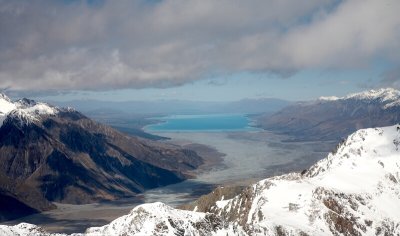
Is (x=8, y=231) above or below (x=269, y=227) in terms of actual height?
above

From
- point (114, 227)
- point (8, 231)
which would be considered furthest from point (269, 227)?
point (8, 231)

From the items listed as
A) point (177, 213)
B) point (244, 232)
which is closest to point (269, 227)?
point (244, 232)

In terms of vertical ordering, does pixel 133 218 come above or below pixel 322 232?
above

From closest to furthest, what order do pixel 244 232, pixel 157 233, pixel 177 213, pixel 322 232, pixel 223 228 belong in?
1. pixel 157 233
2. pixel 177 213
3. pixel 223 228
4. pixel 244 232
5. pixel 322 232

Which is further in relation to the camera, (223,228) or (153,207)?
(223,228)

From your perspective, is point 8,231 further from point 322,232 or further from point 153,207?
point 322,232

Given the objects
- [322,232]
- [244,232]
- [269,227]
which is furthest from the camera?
[322,232]

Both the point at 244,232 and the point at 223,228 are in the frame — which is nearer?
the point at 223,228

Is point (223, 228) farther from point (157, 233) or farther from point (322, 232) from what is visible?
point (322, 232)

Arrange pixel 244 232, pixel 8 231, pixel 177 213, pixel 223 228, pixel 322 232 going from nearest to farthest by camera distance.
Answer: pixel 8 231
pixel 177 213
pixel 223 228
pixel 244 232
pixel 322 232
